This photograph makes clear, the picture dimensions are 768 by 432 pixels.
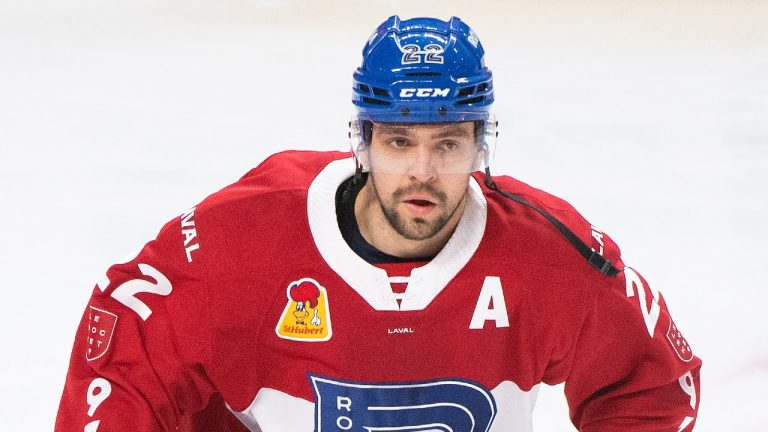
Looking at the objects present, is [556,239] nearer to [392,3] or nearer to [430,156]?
[430,156]

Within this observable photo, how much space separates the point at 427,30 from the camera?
8.15 feet

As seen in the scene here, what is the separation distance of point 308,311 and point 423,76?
54 centimetres

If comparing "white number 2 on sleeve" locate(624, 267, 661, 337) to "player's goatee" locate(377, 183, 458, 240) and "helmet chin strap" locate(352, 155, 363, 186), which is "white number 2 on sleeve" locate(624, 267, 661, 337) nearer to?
"player's goatee" locate(377, 183, 458, 240)

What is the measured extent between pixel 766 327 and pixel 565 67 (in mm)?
1815

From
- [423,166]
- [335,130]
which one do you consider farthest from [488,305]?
[335,130]

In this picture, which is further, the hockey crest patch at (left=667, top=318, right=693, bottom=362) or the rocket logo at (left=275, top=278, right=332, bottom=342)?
the hockey crest patch at (left=667, top=318, right=693, bottom=362)

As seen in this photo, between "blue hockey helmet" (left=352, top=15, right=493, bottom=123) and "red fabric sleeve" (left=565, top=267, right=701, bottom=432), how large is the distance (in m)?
0.52

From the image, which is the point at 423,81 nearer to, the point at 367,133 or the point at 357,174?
the point at 367,133

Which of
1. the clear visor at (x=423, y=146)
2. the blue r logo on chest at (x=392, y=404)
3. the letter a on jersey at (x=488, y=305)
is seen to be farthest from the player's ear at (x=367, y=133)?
the blue r logo on chest at (x=392, y=404)

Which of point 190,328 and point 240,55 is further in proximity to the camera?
point 240,55

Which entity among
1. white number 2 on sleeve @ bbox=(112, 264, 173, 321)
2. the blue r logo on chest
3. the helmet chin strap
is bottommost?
the blue r logo on chest

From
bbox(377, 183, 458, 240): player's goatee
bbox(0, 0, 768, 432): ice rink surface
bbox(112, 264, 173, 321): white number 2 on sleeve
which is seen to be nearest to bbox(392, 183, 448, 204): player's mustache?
bbox(377, 183, 458, 240): player's goatee

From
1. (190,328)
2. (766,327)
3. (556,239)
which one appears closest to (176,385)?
(190,328)

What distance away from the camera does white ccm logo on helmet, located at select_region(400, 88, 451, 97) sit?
2420 mm
